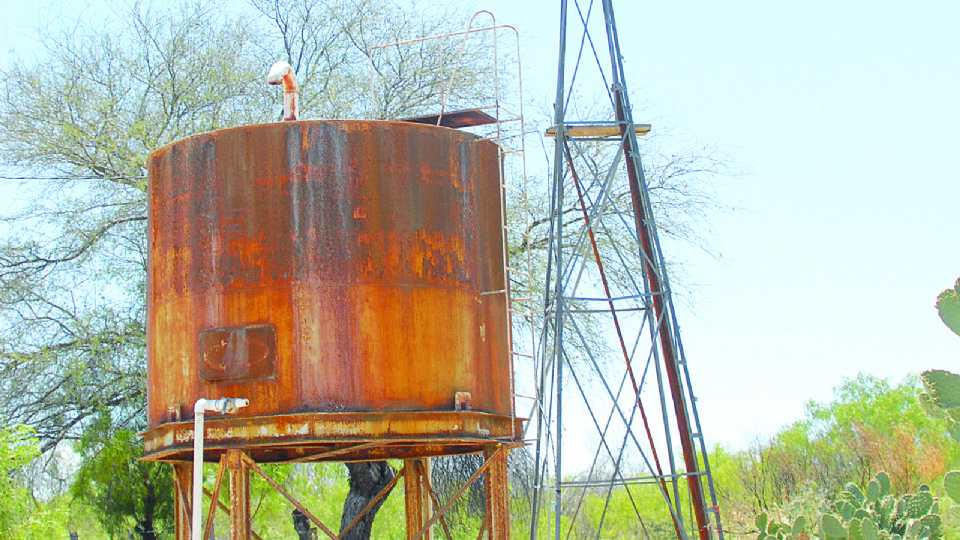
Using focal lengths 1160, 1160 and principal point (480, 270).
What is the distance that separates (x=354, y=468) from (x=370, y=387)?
1134cm

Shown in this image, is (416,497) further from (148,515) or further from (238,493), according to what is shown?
Result: (148,515)

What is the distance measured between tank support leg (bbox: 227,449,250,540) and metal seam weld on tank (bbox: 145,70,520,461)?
0.65 ft

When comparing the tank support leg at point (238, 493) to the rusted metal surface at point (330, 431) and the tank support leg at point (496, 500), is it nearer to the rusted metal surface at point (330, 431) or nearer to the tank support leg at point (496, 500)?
the rusted metal surface at point (330, 431)

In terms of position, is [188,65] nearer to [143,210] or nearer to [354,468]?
[143,210]

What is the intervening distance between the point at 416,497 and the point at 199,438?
5.47 metres

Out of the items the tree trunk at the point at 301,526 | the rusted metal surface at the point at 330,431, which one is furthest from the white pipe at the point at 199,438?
the tree trunk at the point at 301,526

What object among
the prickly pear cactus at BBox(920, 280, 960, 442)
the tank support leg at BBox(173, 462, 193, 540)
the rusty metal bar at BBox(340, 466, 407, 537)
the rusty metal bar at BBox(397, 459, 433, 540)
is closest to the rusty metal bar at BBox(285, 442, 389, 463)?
the rusty metal bar at BBox(340, 466, 407, 537)

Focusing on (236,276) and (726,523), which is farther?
(726,523)

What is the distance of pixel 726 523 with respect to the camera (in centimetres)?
3647

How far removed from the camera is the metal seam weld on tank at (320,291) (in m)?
14.2

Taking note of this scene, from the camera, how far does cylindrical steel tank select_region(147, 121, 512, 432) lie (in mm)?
14273

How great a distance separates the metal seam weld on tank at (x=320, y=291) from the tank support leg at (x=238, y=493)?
7.8 inches

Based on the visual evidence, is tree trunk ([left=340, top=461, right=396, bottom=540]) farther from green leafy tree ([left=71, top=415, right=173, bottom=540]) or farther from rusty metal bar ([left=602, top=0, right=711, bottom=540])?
rusty metal bar ([left=602, top=0, right=711, bottom=540])

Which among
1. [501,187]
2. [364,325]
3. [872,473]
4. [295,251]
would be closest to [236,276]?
[295,251]
